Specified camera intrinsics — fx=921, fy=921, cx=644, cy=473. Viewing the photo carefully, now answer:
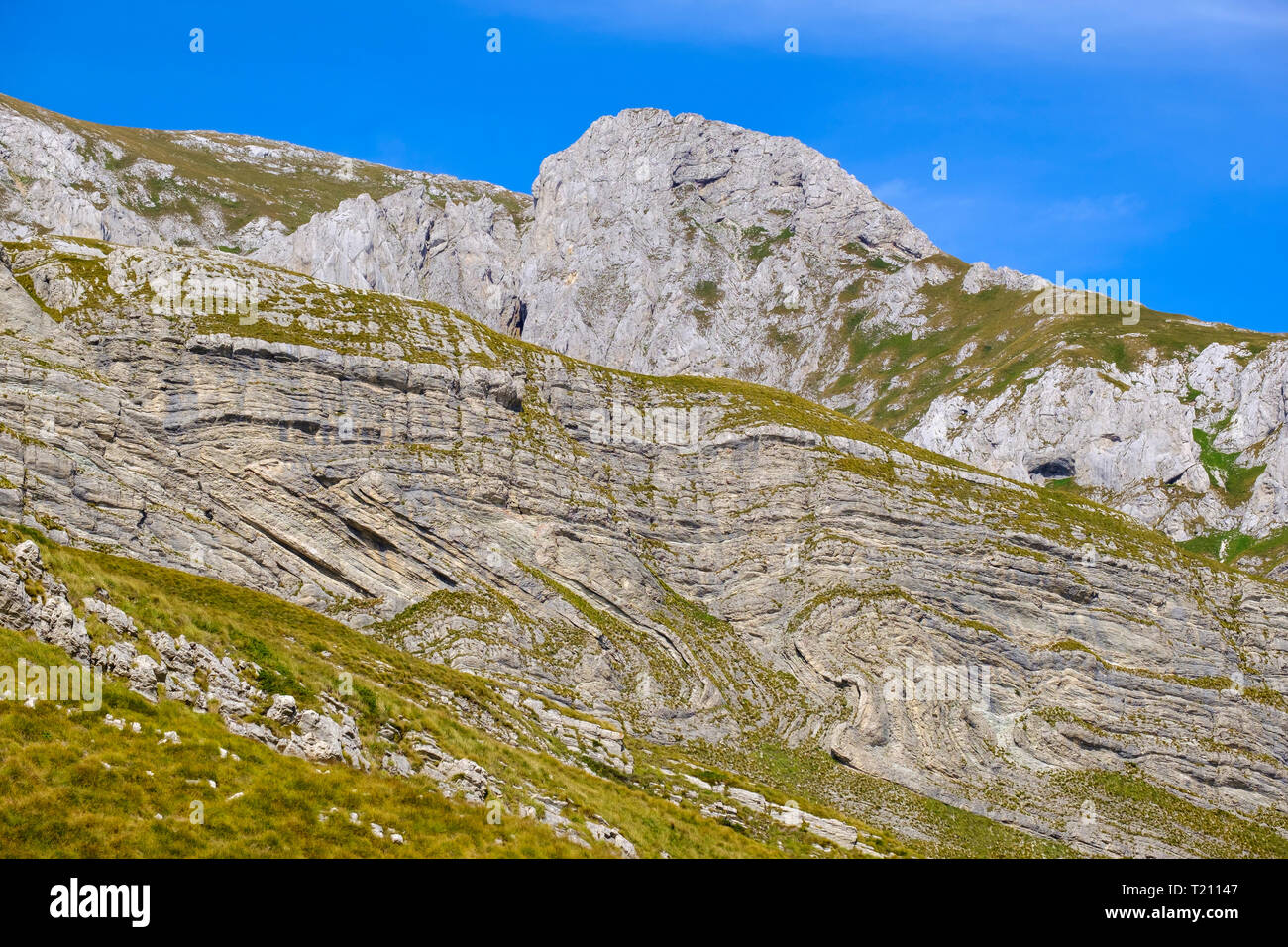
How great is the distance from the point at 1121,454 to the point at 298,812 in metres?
153

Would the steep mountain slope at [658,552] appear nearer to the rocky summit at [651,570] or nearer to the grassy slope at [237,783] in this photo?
the rocky summit at [651,570]

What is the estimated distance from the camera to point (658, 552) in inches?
2859

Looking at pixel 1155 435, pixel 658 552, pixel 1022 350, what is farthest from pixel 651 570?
pixel 1022 350

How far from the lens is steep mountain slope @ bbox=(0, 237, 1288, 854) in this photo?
56.2 metres

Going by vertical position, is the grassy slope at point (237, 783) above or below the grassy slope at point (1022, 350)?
below

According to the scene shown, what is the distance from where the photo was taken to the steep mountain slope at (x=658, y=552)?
56.2 m

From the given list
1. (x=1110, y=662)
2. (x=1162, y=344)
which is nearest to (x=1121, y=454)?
(x=1162, y=344)

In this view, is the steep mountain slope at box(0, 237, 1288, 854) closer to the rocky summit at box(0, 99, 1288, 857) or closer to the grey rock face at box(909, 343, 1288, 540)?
the rocky summit at box(0, 99, 1288, 857)

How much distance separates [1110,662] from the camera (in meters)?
66.6

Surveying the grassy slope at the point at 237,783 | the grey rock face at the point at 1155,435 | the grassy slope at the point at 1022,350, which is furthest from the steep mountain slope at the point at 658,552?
the grassy slope at the point at 1022,350

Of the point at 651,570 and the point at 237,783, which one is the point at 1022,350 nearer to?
the point at 651,570

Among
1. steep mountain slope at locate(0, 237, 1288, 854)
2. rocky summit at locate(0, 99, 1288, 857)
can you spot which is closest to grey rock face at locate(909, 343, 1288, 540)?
steep mountain slope at locate(0, 237, 1288, 854)

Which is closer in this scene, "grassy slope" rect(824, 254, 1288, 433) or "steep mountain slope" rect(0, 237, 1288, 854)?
"steep mountain slope" rect(0, 237, 1288, 854)
